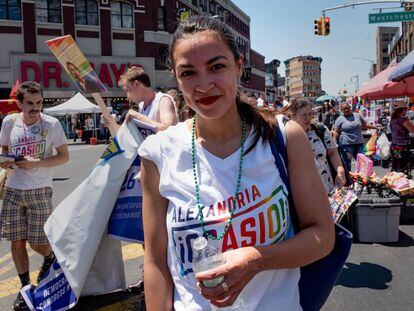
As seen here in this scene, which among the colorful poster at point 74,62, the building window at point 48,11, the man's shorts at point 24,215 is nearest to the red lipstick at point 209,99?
the colorful poster at point 74,62

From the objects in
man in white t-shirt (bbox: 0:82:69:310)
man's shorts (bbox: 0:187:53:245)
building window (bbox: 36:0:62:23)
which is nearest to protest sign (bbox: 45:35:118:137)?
man in white t-shirt (bbox: 0:82:69:310)

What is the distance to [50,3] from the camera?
32969 mm

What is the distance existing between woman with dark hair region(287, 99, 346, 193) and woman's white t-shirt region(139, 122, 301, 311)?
10.2 ft

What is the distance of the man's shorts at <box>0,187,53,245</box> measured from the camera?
4.13m

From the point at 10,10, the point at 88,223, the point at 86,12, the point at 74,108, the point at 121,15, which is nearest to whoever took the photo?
the point at 88,223

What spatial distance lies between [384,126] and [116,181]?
46.3 feet

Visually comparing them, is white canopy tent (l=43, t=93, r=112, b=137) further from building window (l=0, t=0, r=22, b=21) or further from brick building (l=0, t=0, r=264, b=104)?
building window (l=0, t=0, r=22, b=21)

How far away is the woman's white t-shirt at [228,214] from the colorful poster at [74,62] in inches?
112

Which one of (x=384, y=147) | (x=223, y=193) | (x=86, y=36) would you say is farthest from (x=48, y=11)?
(x=223, y=193)

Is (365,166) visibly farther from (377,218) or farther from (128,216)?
(128,216)

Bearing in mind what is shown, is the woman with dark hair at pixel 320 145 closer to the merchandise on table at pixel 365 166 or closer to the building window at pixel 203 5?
the merchandise on table at pixel 365 166

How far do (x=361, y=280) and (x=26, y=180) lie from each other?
349cm

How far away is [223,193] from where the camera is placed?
1561mm

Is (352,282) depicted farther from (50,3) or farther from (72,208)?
(50,3)
